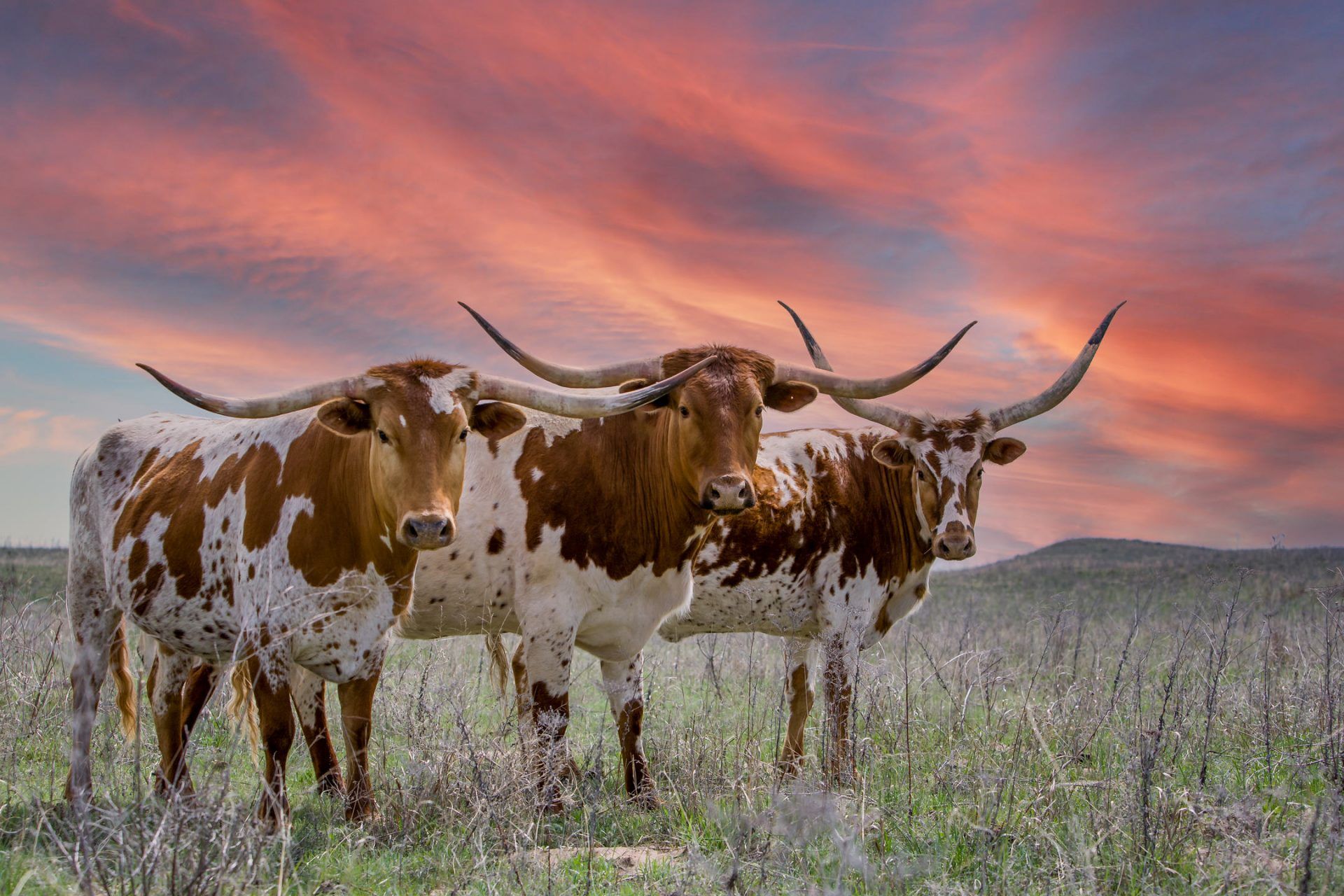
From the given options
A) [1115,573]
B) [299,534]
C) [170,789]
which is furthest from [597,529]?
[1115,573]

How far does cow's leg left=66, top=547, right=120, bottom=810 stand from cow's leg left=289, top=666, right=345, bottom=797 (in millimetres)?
1236

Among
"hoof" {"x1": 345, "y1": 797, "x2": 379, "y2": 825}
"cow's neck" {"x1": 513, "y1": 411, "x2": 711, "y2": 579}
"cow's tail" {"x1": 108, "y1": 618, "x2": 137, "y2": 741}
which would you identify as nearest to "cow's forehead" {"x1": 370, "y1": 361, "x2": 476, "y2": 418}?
"cow's neck" {"x1": 513, "y1": 411, "x2": 711, "y2": 579}

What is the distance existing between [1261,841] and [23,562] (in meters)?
34.6

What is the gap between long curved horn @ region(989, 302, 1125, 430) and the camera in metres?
8.00

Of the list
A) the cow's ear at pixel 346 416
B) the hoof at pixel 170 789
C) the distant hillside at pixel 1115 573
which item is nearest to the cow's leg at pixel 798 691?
the cow's ear at pixel 346 416

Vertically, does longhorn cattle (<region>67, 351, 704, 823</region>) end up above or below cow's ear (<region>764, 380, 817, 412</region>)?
below

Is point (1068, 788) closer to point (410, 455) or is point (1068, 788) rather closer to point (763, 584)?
point (763, 584)

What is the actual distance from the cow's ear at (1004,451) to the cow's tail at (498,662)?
13.9 feet

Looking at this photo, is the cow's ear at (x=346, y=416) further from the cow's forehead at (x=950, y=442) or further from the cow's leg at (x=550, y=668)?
the cow's forehead at (x=950, y=442)

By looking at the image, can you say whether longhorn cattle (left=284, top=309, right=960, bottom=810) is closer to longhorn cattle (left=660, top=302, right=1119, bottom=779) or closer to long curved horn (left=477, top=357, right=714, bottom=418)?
long curved horn (left=477, top=357, right=714, bottom=418)

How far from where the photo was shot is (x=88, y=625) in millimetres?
6391

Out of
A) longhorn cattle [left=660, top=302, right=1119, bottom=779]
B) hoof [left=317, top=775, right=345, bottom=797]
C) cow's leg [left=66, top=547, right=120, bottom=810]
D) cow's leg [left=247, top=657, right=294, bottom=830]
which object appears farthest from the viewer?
longhorn cattle [left=660, top=302, right=1119, bottom=779]

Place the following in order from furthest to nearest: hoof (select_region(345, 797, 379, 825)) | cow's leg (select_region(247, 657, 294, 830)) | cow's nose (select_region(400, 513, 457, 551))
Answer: hoof (select_region(345, 797, 379, 825)), cow's leg (select_region(247, 657, 294, 830)), cow's nose (select_region(400, 513, 457, 551))

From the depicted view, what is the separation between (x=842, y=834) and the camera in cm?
423
